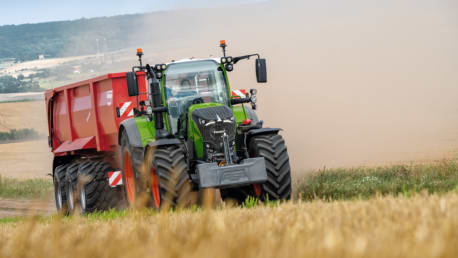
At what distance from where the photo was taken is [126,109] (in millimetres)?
13984

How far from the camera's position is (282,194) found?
10.5m

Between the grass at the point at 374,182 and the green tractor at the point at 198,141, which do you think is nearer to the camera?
the green tractor at the point at 198,141

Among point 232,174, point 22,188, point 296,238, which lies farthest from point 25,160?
point 296,238

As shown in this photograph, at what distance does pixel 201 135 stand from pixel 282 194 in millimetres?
1381

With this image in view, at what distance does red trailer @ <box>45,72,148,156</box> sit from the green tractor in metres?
1.70

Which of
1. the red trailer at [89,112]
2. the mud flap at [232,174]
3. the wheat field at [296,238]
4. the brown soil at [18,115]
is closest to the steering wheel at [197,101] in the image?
the mud flap at [232,174]

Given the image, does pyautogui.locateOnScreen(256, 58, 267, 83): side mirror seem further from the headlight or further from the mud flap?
the mud flap

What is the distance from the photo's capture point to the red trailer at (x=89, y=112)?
556 inches

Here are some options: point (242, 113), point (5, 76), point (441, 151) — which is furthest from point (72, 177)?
point (5, 76)

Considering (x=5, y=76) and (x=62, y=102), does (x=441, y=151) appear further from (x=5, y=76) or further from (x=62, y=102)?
(x=5, y=76)

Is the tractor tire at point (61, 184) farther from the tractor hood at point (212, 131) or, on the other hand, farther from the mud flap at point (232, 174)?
the mud flap at point (232, 174)

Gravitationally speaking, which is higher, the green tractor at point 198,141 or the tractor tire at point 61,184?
the green tractor at point 198,141

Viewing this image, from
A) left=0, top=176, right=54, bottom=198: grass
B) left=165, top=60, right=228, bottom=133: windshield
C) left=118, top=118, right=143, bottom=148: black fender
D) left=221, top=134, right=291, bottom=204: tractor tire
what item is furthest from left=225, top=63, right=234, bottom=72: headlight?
left=0, top=176, right=54, bottom=198: grass

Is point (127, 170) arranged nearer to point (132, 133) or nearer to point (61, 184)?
point (132, 133)
